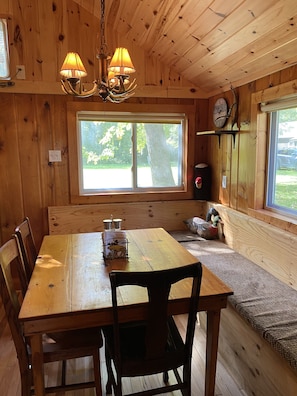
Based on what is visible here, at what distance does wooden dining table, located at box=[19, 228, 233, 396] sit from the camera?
1.38m

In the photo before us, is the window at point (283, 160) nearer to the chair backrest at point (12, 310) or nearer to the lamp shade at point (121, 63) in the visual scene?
the lamp shade at point (121, 63)

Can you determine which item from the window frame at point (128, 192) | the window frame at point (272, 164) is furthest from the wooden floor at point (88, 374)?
the window frame at point (128, 192)

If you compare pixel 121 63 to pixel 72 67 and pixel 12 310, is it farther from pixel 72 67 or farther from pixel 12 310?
pixel 12 310

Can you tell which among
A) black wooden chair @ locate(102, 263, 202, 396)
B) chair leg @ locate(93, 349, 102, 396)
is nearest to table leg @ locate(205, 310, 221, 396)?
black wooden chair @ locate(102, 263, 202, 396)

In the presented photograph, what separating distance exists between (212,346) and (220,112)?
2.27m

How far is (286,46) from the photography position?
200 cm

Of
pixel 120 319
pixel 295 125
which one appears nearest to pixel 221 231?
pixel 295 125

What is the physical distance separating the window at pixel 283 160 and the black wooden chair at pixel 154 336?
51.4 inches

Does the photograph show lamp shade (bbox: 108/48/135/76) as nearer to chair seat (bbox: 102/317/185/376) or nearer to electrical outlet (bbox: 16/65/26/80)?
chair seat (bbox: 102/317/185/376)

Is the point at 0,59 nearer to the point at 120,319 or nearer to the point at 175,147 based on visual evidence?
the point at 175,147

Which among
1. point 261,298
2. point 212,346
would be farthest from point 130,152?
point 212,346

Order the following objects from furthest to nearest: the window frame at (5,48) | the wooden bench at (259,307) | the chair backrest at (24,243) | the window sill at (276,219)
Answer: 1. the window frame at (5,48)
2. the window sill at (276,219)
3. the chair backrest at (24,243)
4. the wooden bench at (259,307)

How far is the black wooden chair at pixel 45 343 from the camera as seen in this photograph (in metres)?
1.52

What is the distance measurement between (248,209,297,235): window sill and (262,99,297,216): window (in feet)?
0.22
